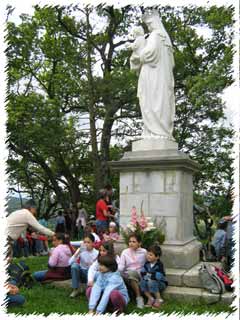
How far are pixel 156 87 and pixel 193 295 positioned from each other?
3.69 meters

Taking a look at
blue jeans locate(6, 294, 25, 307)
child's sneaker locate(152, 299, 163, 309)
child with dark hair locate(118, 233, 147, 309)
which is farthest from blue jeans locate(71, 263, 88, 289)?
child's sneaker locate(152, 299, 163, 309)

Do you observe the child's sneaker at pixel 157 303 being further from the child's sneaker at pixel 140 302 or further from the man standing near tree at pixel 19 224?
the man standing near tree at pixel 19 224

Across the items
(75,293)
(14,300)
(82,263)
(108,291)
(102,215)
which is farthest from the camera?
(102,215)

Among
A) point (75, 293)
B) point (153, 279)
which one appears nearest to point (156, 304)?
point (153, 279)

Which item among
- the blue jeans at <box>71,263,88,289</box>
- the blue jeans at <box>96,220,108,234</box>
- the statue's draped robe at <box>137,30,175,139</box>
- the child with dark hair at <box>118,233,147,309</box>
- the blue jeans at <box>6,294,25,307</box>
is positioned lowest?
the blue jeans at <box>6,294,25,307</box>

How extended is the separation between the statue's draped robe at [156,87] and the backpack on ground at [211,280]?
2.55 m

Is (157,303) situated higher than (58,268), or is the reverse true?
(58,268)

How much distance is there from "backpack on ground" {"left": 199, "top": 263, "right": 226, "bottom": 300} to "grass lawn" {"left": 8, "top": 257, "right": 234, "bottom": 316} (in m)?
0.22

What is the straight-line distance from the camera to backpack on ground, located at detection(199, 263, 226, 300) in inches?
216

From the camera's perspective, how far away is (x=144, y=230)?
624 centimetres

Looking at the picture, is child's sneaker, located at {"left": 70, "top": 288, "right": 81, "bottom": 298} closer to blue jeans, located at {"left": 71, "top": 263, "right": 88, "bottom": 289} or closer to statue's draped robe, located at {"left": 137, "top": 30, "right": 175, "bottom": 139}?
blue jeans, located at {"left": 71, "top": 263, "right": 88, "bottom": 289}

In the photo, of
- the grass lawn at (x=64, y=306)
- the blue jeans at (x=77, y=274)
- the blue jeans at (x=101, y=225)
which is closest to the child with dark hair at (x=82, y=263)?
the blue jeans at (x=77, y=274)

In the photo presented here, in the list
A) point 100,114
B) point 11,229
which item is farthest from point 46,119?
point 11,229

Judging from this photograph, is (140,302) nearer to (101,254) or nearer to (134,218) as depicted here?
(101,254)
